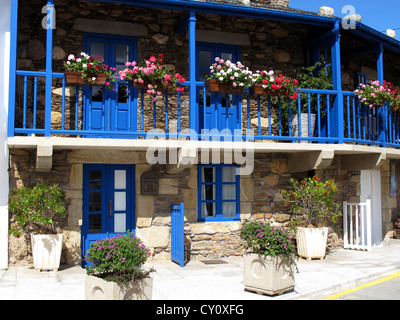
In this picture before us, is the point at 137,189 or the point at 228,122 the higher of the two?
the point at 228,122

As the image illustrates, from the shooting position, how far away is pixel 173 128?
9.30 metres

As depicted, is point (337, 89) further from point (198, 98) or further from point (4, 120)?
point (4, 120)

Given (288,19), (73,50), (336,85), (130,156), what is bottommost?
(130,156)

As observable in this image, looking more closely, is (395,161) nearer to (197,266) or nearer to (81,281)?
(197,266)

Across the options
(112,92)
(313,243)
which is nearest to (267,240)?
(313,243)

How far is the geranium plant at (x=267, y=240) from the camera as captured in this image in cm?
627

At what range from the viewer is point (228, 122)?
9602mm

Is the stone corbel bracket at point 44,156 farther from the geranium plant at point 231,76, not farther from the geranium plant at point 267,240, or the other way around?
the geranium plant at point 267,240

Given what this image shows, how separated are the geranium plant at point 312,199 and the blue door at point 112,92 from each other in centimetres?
335
